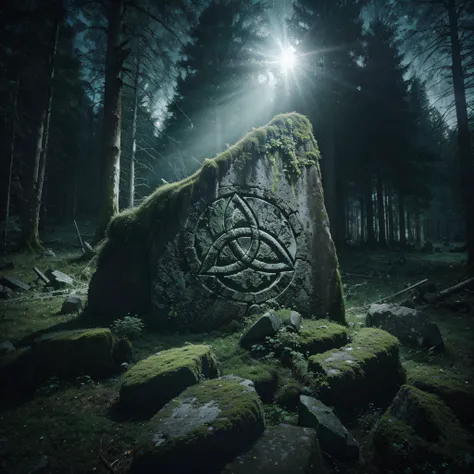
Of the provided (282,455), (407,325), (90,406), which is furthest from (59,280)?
(407,325)

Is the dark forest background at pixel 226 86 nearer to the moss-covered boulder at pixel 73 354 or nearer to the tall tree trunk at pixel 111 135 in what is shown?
the tall tree trunk at pixel 111 135

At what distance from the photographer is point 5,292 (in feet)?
23.6

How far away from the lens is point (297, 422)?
10.2 ft

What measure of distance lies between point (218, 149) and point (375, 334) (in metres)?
14.6

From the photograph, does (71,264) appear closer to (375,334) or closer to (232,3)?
(375,334)

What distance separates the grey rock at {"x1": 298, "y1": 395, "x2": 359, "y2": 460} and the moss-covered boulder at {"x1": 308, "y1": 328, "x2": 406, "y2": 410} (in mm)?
426

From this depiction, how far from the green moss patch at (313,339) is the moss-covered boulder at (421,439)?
1217mm

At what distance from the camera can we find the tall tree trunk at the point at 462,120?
39.7ft

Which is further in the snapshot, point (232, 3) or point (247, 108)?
point (247, 108)

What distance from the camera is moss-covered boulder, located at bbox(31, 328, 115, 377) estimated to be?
365 cm

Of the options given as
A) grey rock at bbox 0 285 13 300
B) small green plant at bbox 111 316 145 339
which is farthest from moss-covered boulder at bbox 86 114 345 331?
grey rock at bbox 0 285 13 300

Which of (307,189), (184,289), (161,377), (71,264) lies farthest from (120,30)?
(161,377)

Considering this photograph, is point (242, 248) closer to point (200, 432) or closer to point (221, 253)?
point (221, 253)

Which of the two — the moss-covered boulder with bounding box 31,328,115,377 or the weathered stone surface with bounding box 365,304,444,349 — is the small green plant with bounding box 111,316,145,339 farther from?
the weathered stone surface with bounding box 365,304,444,349
